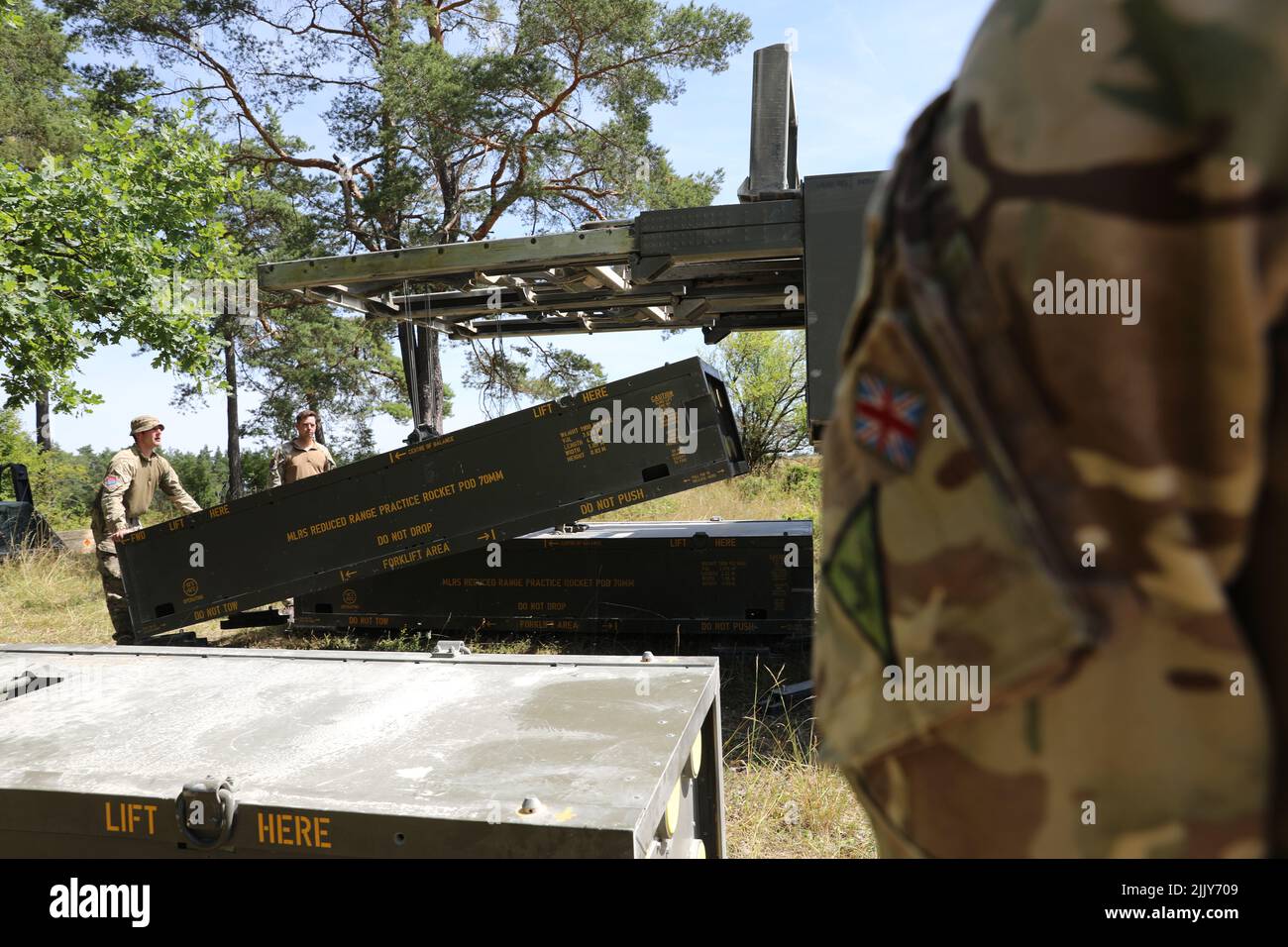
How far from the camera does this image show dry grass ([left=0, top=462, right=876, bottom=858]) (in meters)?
3.84

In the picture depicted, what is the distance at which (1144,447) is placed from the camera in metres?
0.61

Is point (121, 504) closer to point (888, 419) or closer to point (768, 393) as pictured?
point (888, 419)

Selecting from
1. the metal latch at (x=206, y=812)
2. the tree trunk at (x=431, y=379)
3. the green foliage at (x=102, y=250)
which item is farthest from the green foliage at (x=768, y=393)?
the metal latch at (x=206, y=812)

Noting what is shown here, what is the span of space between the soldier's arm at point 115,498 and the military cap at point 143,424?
0.31m

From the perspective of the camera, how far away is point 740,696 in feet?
18.5

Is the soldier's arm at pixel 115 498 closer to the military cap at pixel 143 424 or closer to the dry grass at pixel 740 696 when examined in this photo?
the military cap at pixel 143 424

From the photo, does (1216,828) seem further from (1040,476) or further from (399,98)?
(399,98)

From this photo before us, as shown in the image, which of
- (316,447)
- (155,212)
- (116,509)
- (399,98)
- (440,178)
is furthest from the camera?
(440,178)

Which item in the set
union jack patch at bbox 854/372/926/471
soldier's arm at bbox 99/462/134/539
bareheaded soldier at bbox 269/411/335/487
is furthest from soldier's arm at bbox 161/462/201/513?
union jack patch at bbox 854/372/926/471

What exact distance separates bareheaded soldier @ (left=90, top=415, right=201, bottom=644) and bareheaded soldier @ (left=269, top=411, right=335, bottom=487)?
92cm

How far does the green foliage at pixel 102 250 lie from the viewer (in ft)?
28.3

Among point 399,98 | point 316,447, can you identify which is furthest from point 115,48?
point 316,447
